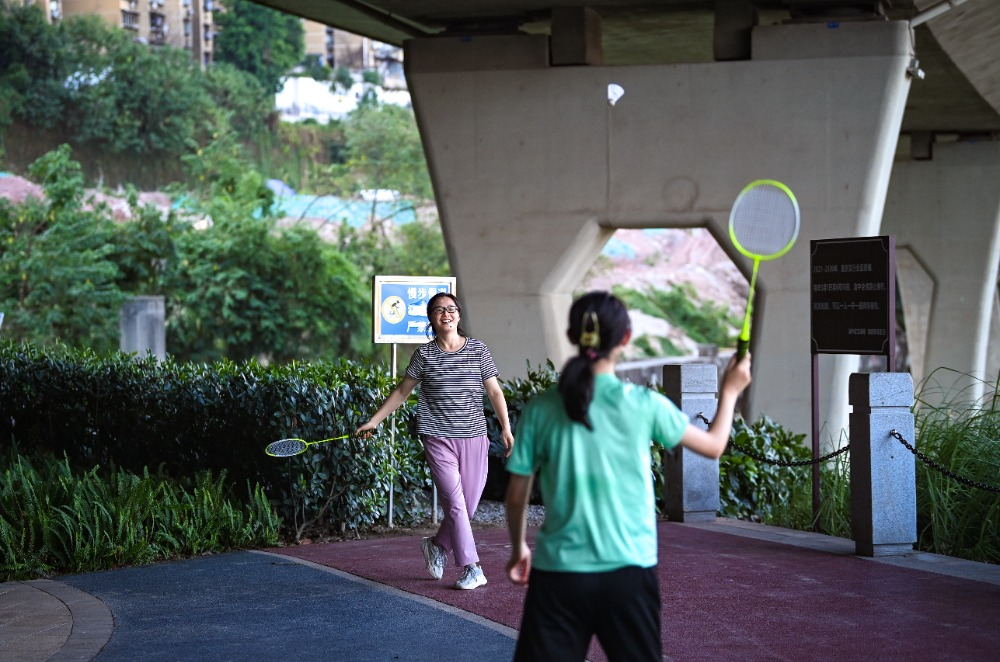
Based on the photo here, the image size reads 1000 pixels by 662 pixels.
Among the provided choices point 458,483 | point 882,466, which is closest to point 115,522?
point 458,483

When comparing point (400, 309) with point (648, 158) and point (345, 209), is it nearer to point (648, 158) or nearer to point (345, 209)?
point (648, 158)

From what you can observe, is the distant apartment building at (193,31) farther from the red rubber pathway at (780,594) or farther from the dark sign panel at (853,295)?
the red rubber pathway at (780,594)

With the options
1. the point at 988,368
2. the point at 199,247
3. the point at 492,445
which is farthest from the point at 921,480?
the point at 199,247

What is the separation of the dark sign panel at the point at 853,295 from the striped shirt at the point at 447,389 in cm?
351

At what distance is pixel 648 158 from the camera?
55.4 ft

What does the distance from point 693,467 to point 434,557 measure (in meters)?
3.63

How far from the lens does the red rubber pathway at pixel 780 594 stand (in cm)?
662

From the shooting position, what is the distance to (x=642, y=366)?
44.0 m

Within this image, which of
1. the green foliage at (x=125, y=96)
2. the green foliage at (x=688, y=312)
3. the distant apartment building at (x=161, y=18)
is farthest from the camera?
the green foliage at (x=688, y=312)

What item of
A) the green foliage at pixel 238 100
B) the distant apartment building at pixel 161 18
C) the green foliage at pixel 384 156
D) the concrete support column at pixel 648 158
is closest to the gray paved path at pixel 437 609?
the concrete support column at pixel 648 158

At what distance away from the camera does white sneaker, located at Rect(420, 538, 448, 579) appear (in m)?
8.18

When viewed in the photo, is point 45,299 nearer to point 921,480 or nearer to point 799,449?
point 799,449

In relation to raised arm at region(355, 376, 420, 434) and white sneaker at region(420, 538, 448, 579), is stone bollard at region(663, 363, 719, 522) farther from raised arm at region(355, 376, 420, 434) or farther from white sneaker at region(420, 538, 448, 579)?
raised arm at region(355, 376, 420, 434)

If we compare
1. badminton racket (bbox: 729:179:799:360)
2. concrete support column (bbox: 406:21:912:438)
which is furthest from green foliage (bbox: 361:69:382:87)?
badminton racket (bbox: 729:179:799:360)
